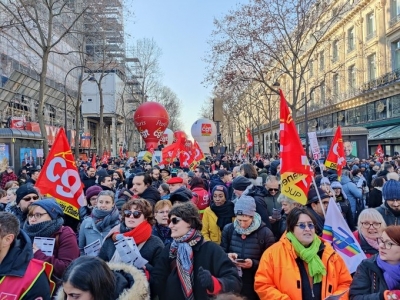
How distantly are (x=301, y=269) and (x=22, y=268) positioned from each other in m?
2.07

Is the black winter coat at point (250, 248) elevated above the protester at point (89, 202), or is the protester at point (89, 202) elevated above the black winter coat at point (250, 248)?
the protester at point (89, 202)

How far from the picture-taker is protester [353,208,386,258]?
13.3 ft

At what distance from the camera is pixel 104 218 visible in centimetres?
466

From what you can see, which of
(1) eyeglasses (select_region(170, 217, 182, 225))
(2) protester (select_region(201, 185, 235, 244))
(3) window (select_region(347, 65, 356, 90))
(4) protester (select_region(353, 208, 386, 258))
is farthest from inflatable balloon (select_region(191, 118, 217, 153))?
(1) eyeglasses (select_region(170, 217, 182, 225))

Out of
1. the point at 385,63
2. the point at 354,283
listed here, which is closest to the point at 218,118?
the point at 354,283

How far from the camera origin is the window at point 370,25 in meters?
36.9

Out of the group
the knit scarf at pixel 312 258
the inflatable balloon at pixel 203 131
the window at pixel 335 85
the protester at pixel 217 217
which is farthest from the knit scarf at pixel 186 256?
the window at pixel 335 85

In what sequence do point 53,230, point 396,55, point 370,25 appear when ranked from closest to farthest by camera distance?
point 53,230 → point 396,55 → point 370,25

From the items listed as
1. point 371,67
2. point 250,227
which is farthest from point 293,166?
point 371,67

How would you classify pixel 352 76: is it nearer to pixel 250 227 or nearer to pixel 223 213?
pixel 223 213

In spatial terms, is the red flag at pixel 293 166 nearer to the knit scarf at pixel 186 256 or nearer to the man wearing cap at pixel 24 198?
the knit scarf at pixel 186 256

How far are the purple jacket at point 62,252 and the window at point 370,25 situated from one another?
37970mm

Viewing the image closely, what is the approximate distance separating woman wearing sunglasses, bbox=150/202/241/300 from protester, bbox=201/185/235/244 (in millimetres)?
1998

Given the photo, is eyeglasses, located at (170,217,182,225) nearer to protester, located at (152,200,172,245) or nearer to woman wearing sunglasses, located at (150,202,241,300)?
woman wearing sunglasses, located at (150,202,241,300)
